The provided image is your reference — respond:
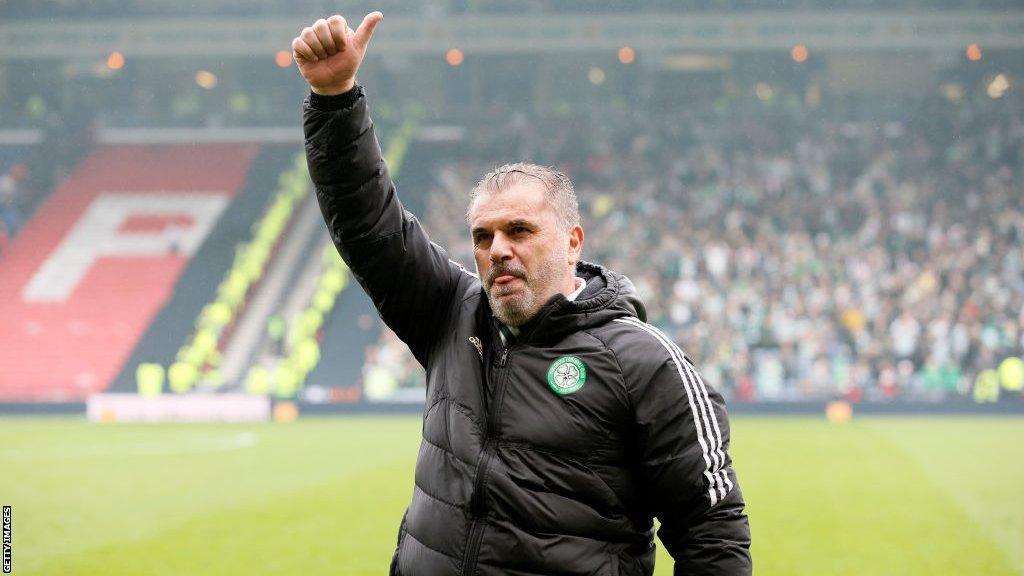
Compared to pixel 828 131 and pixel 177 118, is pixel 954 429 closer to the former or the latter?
pixel 828 131

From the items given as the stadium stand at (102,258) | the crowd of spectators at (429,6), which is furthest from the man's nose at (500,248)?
the crowd of spectators at (429,6)

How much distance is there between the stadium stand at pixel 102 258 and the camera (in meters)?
22.5

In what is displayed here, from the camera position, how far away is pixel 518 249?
2.57 m

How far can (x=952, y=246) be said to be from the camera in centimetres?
2278

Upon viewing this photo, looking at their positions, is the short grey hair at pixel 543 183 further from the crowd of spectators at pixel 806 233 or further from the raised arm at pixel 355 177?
the crowd of spectators at pixel 806 233

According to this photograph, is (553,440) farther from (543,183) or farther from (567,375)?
(543,183)

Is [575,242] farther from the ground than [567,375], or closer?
farther from the ground

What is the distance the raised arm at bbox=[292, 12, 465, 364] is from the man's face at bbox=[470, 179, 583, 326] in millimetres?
183

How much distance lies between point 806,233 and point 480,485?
2225 centimetres

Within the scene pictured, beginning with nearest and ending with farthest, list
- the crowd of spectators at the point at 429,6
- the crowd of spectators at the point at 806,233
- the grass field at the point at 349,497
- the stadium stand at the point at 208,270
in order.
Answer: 1. the grass field at the point at 349,497
2. the crowd of spectators at the point at 806,233
3. the stadium stand at the point at 208,270
4. the crowd of spectators at the point at 429,6

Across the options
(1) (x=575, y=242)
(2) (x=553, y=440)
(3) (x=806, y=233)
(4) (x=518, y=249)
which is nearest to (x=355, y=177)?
(4) (x=518, y=249)

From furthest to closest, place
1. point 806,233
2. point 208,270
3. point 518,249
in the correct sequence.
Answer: point 208,270, point 806,233, point 518,249

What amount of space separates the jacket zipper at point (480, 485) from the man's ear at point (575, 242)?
37 cm

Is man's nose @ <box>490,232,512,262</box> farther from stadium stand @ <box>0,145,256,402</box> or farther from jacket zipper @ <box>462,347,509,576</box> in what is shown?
stadium stand @ <box>0,145,256,402</box>
